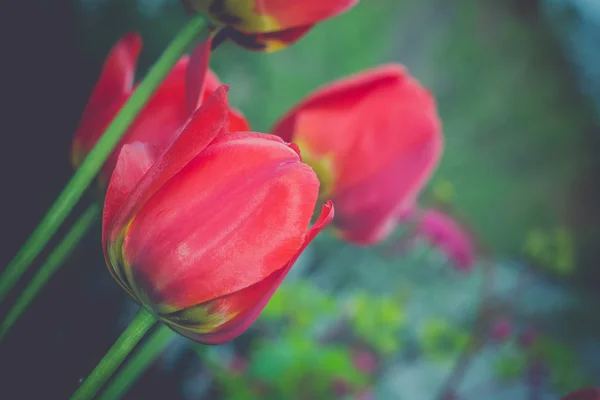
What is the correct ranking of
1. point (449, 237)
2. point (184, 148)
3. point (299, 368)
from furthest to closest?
point (449, 237)
point (299, 368)
point (184, 148)

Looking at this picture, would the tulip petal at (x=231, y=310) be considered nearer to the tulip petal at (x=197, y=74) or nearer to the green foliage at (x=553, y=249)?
the tulip petal at (x=197, y=74)

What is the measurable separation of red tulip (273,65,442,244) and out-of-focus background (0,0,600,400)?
0.22m

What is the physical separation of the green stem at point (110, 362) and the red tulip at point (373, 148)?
3.9 inches

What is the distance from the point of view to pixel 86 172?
147mm

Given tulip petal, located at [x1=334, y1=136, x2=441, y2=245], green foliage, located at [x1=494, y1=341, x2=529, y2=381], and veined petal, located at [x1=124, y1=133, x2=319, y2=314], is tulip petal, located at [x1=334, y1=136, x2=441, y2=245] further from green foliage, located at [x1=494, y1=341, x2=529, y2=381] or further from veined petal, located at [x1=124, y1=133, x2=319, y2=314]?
green foliage, located at [x1=494, y1=341, x2=529, y2=381]

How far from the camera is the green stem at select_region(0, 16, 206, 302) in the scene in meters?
0.14

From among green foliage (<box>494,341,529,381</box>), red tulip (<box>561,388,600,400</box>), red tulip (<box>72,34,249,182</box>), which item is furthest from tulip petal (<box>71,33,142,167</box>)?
green foliage (<box>494,341,529,381</box>)

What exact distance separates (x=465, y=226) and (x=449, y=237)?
0.08 ft

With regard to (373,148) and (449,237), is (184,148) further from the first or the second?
(449,237)

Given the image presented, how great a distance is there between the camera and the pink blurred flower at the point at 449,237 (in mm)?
595

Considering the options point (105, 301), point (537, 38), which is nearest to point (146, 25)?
point (105, 301)

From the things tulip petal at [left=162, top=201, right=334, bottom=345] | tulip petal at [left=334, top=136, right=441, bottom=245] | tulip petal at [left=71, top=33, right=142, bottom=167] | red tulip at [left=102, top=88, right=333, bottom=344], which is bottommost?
tulip petal at [left=334, top=136, right=441, bottom=245]

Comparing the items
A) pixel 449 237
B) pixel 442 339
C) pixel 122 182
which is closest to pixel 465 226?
pixel 449 237

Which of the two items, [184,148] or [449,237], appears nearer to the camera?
[184,148]
